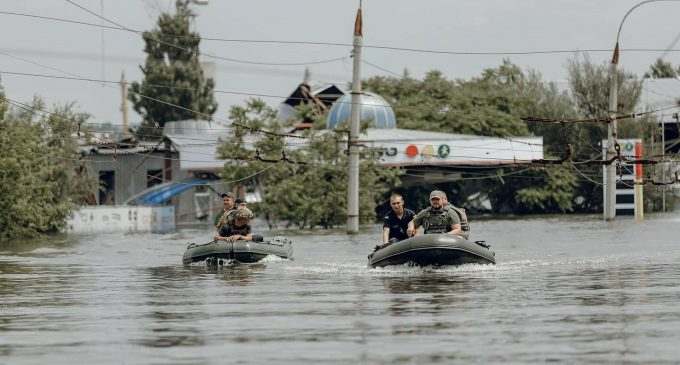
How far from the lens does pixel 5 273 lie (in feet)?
116

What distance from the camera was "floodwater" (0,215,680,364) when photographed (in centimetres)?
1652

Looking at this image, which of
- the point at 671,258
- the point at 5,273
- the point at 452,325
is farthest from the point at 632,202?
the point at 452,325

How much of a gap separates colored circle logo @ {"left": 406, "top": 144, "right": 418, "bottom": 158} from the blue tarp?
1183cm

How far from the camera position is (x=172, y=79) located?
114m

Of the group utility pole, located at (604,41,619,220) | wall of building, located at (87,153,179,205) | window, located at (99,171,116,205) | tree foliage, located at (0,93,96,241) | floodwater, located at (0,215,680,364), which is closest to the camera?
floodwater, located at (0,215,680,364)

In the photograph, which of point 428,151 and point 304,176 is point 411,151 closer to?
point 428,151

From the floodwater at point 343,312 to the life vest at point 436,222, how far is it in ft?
2.89

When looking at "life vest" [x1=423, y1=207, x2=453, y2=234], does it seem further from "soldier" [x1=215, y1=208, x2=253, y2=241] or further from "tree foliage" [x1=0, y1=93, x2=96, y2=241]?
"tree foliage" [x1=0, y1=93, x2=96, y2=241]

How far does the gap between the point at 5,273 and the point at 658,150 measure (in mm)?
63513

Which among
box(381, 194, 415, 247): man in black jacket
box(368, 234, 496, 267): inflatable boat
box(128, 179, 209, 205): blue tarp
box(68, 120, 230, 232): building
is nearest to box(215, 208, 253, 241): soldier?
box(381, 194, 415, 247): man in black jacket

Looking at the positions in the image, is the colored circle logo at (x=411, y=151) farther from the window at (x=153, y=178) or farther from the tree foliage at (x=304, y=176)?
the window at (x=153, y=178)

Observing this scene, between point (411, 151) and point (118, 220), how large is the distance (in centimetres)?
1580

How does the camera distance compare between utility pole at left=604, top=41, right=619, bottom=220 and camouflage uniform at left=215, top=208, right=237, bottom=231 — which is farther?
utility pole at left=604, top=41, right=619, bottom=220

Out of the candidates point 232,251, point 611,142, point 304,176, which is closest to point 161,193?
point 304,176
